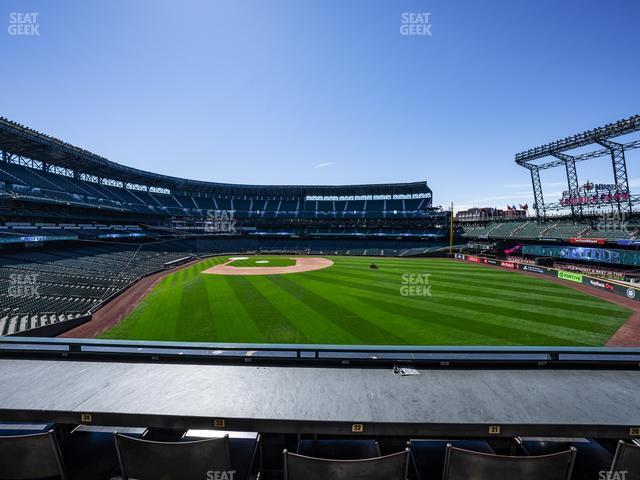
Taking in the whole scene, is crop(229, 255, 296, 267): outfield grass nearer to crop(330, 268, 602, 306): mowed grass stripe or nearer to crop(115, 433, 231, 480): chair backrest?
crop(330, 268, 602, 306): mowed grass stripe

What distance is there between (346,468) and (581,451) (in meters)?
4.17

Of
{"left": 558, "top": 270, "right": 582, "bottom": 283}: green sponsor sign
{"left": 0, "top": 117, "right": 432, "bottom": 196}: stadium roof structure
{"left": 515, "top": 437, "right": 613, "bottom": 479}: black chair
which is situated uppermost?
{"left": 0, "top": 117, "right": 432, "bottom": 196}: stadium roof structure

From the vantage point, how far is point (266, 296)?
2603 cm

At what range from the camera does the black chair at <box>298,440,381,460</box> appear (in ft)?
14.4

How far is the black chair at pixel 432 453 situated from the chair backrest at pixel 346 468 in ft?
3.76

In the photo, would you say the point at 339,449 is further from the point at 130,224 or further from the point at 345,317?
the point at 130,224

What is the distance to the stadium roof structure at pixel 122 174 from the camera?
40.0 metres

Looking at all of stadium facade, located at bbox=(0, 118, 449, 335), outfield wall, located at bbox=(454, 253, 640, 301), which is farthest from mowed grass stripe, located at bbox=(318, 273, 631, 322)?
stadium facade, located at bbox=(0, 118, 449, 335)

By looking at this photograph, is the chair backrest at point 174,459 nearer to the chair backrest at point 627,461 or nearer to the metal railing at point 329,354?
the metal railing at point 329,354

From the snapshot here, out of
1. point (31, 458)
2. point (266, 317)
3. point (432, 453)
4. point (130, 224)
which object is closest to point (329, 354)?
point (432, 453)

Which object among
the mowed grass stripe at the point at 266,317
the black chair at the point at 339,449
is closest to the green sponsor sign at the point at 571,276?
the mowed grass stripe at the point at 266,317

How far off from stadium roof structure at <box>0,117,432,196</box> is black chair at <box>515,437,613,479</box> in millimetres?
55025

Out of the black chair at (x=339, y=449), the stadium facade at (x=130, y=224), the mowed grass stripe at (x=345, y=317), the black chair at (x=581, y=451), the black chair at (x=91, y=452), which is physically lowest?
the mowed grass stripe at (x=345, y=317)

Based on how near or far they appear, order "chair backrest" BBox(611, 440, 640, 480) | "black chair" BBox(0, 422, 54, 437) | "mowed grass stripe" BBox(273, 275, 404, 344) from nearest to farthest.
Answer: "chair backrest" BBox(611, 440, 640, 480) → "black chair" BBox(0, 422, 54, 437) → "mowed grass stripe" BBox(273, 275, 404, 344)
